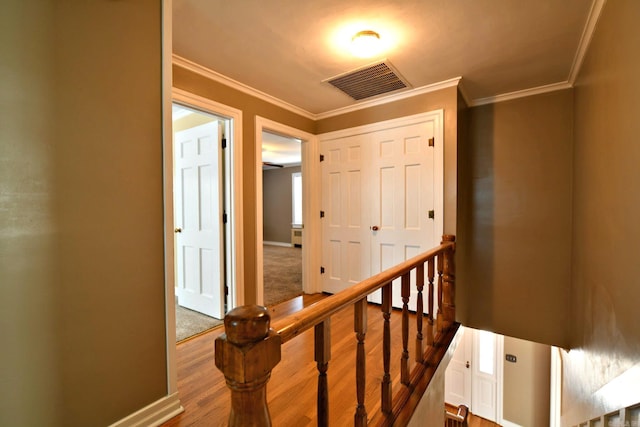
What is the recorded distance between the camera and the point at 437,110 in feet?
8.83

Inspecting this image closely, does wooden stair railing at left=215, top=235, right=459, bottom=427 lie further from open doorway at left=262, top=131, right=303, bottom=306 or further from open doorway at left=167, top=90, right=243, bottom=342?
open doorway at left=262, top=131, right=303, bottom=306

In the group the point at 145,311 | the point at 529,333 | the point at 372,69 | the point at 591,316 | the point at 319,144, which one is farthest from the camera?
the point at 319,144

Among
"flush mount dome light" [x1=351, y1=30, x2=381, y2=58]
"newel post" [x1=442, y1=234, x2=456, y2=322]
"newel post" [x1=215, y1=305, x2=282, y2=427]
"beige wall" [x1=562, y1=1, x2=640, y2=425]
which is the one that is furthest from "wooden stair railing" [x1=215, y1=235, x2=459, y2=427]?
"flush mount dome light" [x1=351, y1=30, x2=381, y2=58]

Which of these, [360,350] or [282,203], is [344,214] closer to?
[360,350]

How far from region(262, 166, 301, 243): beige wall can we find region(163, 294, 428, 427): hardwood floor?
19.5ft

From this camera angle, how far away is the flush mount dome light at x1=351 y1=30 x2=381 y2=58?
1898 mm

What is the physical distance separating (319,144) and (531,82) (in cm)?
226

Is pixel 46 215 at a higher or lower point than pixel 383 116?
lower

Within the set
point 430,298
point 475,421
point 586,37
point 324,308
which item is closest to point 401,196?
point 430,298

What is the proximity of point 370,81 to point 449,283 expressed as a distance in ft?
6.59

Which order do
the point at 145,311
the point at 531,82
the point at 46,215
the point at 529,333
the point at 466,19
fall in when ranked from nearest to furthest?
the point at 46,215, the point at 145,311, the point at 466,19, the point at 531,82, the point at 529,333

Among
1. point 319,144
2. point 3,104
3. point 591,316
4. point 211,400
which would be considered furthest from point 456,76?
point 211,400

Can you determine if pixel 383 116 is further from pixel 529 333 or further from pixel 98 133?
pixel 529 333

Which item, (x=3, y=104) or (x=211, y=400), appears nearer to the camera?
(x=3, y=104)
